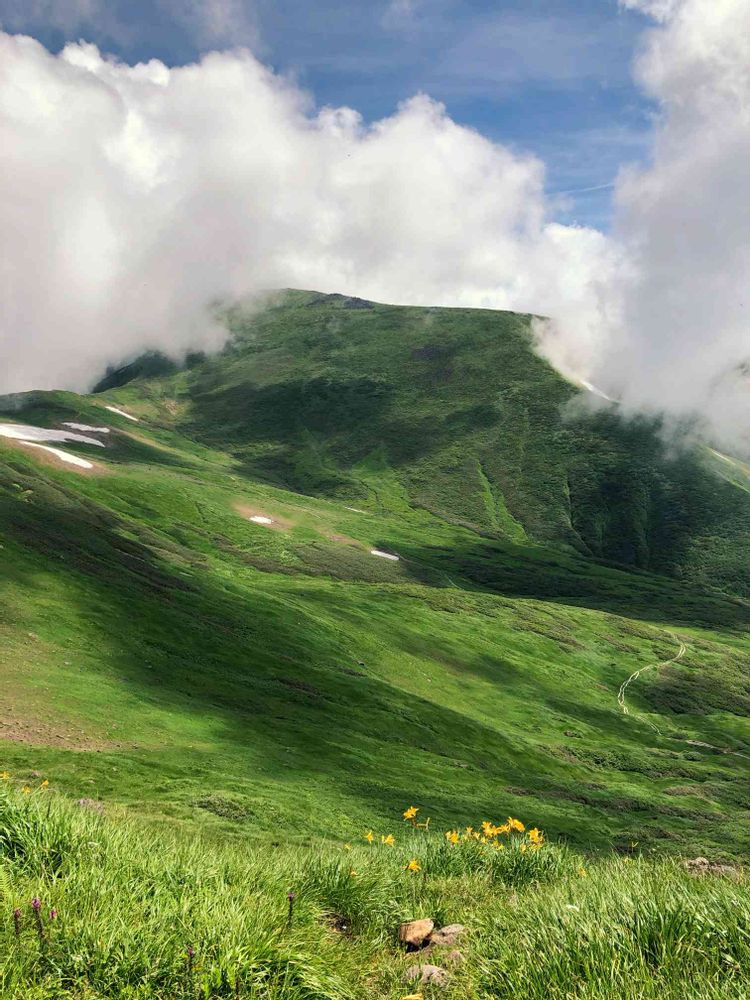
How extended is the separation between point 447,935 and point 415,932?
0.37m

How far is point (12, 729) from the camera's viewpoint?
131ft

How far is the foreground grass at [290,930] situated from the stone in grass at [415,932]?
0.57ft

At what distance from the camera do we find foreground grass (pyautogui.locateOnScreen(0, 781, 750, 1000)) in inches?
207

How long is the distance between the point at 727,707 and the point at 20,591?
13825 centimetres

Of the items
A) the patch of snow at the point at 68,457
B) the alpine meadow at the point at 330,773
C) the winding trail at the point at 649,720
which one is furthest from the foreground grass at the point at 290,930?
the patch of snow at the point at 68,457

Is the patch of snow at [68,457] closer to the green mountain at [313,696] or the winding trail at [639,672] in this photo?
the green mountain at [313,696]

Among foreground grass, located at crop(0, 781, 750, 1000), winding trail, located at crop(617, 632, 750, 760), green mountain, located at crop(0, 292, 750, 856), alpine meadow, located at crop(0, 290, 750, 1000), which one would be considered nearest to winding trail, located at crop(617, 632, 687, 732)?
winding trail, located at crop(617, 632, 750, 760)

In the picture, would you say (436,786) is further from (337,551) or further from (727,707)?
(337,551)

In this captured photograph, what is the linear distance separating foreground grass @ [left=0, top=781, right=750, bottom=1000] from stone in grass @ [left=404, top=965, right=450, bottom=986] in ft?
0.40

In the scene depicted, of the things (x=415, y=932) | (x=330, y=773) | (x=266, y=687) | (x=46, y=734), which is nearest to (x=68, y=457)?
(x=266, y=687)

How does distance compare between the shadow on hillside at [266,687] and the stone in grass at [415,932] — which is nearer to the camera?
the stone in grass at [415,932]

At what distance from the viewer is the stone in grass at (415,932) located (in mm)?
7664

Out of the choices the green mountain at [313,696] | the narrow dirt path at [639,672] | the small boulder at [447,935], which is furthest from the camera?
the narrow dirt path at [639,672]

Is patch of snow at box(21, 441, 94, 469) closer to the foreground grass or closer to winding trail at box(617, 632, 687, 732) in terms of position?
winding trail at box(617, 632, 687, 732)
